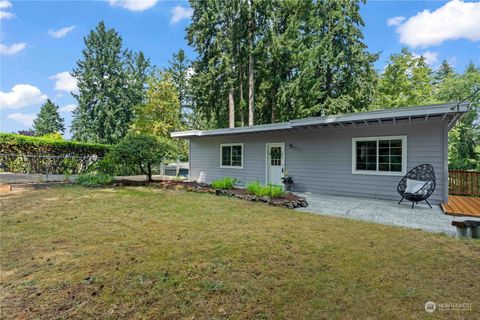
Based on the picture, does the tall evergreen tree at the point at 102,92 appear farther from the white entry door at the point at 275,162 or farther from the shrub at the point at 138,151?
the white entry door at the point at 275,162

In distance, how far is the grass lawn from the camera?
2.09 m

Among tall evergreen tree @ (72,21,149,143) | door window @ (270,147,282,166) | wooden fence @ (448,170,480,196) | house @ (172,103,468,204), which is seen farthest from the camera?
tall evergreen tree @ (72,21,149,143)

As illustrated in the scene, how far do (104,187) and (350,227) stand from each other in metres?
8.54

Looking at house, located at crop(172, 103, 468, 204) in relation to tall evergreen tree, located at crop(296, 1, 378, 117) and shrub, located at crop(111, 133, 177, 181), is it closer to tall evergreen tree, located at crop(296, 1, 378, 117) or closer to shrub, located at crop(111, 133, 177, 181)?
shrub, located at crop(111, 133, 177, 181)

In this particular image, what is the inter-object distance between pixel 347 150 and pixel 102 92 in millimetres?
26780

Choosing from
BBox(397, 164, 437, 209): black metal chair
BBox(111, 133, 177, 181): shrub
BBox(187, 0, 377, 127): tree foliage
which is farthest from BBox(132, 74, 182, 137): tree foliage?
BBox(397, 164, 437, 209): black metal chair

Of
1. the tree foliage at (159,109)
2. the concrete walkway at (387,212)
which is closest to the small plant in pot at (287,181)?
the concrete walkway at (387,212)

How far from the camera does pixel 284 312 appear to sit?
204cm

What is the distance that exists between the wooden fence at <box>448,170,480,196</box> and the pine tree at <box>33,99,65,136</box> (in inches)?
1667

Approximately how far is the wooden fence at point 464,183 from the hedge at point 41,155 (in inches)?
599

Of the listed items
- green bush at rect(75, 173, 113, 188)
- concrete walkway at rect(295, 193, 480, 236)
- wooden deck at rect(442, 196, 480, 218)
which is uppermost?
green bush at rect(75, 173, 113, 188)

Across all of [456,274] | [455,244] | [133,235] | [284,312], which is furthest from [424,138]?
[133,235]

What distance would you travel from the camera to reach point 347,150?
322 inches

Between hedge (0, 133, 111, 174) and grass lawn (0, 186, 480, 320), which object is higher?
hedge (0, 133, 111, 174)
